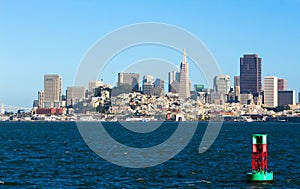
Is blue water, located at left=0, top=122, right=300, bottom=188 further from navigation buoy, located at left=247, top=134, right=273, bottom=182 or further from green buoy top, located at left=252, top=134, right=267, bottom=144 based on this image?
green buoy top, located at left=252, top=134, right=267, bottom=144

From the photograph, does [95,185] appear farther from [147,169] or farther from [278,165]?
[278,165]

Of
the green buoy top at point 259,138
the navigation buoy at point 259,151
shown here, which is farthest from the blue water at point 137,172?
the green buoy top at point 259,138

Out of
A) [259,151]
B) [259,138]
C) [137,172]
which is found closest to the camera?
[259,138]

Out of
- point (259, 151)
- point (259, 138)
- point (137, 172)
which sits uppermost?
point (259, 138)

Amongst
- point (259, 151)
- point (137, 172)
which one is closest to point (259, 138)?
point (259, 151)

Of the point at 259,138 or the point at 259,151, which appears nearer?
the point at 259,138

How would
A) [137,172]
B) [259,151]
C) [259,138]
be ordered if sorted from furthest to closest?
[137,172], [259,151], [259,138]

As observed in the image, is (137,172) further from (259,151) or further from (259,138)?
(259,138)

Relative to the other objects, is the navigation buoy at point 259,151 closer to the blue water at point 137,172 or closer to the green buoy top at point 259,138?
the green buoy top at point 259,138

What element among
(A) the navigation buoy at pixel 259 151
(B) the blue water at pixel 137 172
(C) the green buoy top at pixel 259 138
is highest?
(C) the green buoy top at pixel 259 138

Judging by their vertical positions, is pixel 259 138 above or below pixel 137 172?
above

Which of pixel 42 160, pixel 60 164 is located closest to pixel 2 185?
pixel 60 164

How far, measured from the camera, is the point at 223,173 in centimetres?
5938

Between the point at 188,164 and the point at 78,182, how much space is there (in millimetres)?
19778
